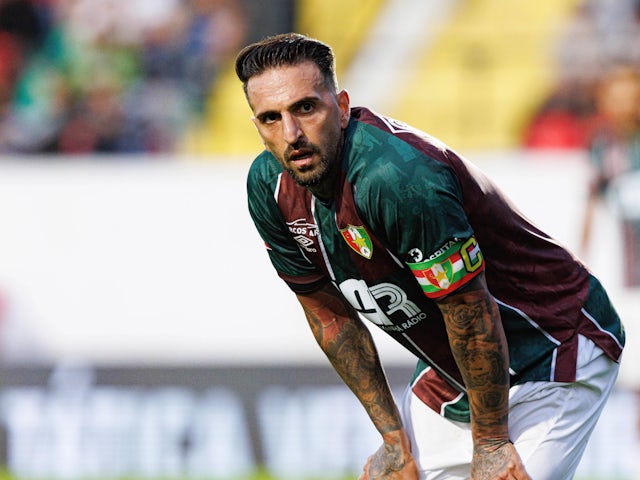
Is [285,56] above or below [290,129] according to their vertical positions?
above

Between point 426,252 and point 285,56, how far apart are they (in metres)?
0.75

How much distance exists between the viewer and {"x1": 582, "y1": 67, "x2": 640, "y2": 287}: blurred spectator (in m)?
8.97

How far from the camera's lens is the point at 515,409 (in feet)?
13.4

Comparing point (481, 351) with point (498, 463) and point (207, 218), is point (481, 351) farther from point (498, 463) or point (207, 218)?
point (207, 218)

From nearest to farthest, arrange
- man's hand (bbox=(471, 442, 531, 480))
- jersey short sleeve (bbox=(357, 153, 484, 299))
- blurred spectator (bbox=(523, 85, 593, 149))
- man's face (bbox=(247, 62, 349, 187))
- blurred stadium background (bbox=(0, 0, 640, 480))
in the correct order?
jersey short sleeve (bbox=(357, 153, 484, 299)), man's face (bbox=(247, 62, 349, 187)), man's hand (bbox=(471, 442, 531, 480)), blurred stadium background (bbox=(0, 0, 640, 480)), blurred spectator (bbox=(523, 85, 593, 149))

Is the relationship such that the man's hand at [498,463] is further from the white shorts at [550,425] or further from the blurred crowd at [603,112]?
the blurred crowd at [603,112]

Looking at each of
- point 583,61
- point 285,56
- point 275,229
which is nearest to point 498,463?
→ point 275,229

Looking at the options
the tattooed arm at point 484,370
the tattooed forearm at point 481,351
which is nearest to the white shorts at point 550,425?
the tattooed arm at point 484,370

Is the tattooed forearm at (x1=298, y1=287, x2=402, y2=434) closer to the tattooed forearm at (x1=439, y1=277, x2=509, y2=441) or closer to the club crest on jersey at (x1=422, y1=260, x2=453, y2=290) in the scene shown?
the tattooed forearm at (x1=439, y1=277, x2=509, y2=441)

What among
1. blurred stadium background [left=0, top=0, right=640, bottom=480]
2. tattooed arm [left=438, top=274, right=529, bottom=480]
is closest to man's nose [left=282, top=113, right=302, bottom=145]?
tattooed arm [left=438, top=274, right=529, bottom=480]

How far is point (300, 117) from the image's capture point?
3551mm

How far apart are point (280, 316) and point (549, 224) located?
224cm

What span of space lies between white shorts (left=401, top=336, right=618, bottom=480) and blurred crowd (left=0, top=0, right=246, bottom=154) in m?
6.00

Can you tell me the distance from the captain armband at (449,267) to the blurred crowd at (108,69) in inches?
254
